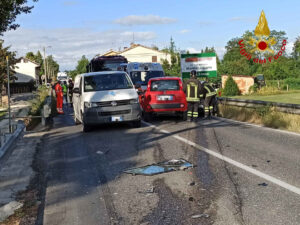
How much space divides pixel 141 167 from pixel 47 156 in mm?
2597

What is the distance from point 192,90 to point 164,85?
1279mm

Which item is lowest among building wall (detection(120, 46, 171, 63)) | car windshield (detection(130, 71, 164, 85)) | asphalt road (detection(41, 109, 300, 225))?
asphalt road (detection(41, 109, 300, 225))

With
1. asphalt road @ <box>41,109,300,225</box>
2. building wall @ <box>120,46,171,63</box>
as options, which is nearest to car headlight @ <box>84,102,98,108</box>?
asphalt road @ <box>41,109,300,225</box>

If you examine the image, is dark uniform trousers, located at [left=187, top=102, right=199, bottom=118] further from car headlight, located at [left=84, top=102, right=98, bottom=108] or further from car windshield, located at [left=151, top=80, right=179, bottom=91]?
car headlight, located at [left=84, top=102, right=98, bottom=108]

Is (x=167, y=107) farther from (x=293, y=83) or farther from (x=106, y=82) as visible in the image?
(x=293, y=83)

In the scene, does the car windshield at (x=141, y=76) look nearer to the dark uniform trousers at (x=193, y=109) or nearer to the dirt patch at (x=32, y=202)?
the dark uniform trousers at (x=193, y=109)

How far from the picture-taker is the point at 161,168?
23.0 feet

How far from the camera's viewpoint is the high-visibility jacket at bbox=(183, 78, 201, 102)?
14.1 m

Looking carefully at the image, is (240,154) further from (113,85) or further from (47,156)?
(113,85)

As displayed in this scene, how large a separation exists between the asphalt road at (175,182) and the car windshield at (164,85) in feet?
14.7

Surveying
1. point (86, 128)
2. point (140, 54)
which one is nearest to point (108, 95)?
point (86, 128)

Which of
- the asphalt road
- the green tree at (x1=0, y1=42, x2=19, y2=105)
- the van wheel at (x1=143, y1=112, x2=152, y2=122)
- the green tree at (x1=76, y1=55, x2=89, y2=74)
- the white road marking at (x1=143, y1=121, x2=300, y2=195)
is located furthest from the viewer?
the green tree at (x1=76, y1=55, x2=89, y2=74)

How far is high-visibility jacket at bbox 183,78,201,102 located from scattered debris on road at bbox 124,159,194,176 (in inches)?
271

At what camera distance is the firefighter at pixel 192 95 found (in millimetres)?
14133
